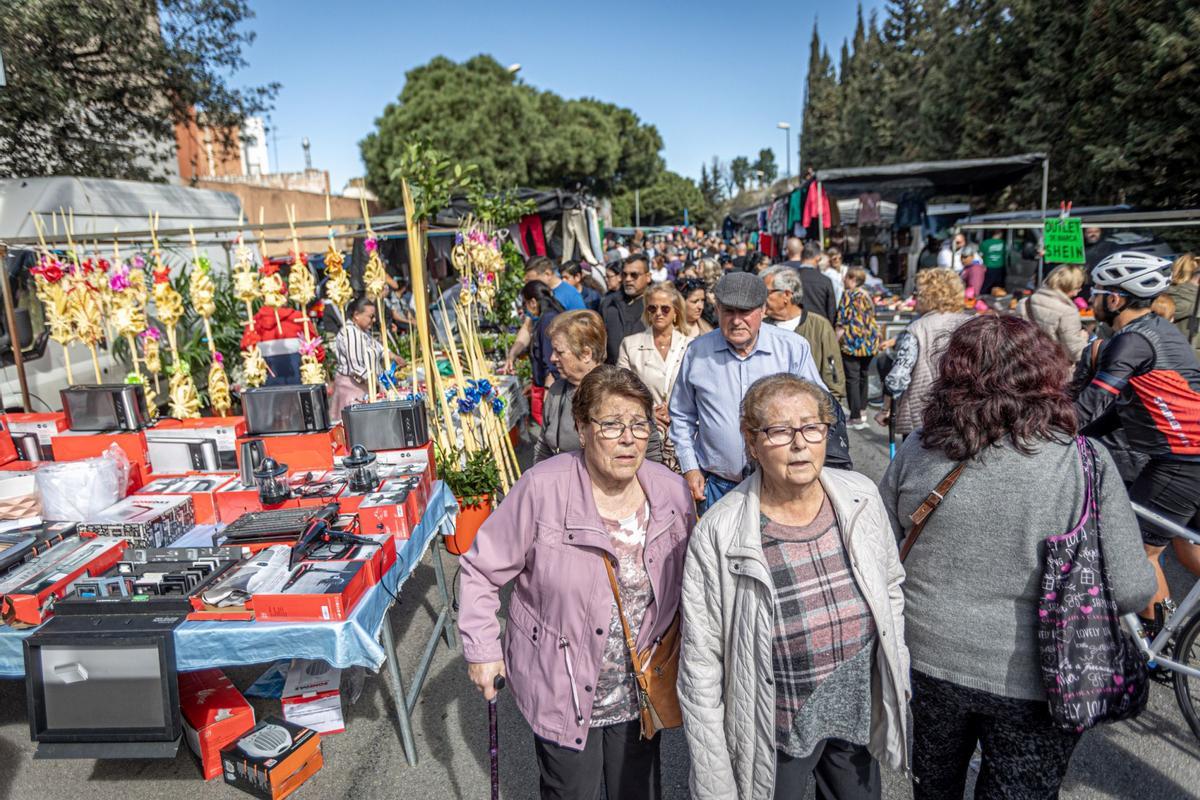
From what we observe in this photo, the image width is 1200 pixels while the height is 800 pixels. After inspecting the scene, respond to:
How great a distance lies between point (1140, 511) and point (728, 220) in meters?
27.8

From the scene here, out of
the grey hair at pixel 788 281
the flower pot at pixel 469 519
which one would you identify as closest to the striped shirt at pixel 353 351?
the flower pot at pixel 469 519

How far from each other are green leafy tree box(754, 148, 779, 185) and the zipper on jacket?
9351 cm

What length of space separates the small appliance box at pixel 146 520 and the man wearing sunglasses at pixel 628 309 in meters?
3.30

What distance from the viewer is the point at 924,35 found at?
31250 mm

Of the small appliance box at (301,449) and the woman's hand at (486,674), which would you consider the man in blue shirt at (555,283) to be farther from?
the woman's hand at (486,674)

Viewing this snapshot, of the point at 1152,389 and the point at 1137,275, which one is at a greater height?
the point at 1137,275

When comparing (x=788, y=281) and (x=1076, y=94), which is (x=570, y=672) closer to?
(x=788, y=281)

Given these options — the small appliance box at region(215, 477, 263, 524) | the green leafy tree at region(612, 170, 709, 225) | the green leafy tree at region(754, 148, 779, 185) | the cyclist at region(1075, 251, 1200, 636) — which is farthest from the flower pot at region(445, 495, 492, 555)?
the green leafy tree at region(754, 148, 779, 185)

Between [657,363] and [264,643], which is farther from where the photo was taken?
[657,363]

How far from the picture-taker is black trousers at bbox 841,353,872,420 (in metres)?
7.20

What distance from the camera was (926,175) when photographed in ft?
35.6

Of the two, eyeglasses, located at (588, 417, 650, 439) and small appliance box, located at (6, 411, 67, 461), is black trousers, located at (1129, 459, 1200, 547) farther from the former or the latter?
small appliance box, located at (6, 411, 67, 461)

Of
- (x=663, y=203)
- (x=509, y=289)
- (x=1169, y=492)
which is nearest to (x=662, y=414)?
(x=1169, y=492)

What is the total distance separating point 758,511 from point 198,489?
2894mm
